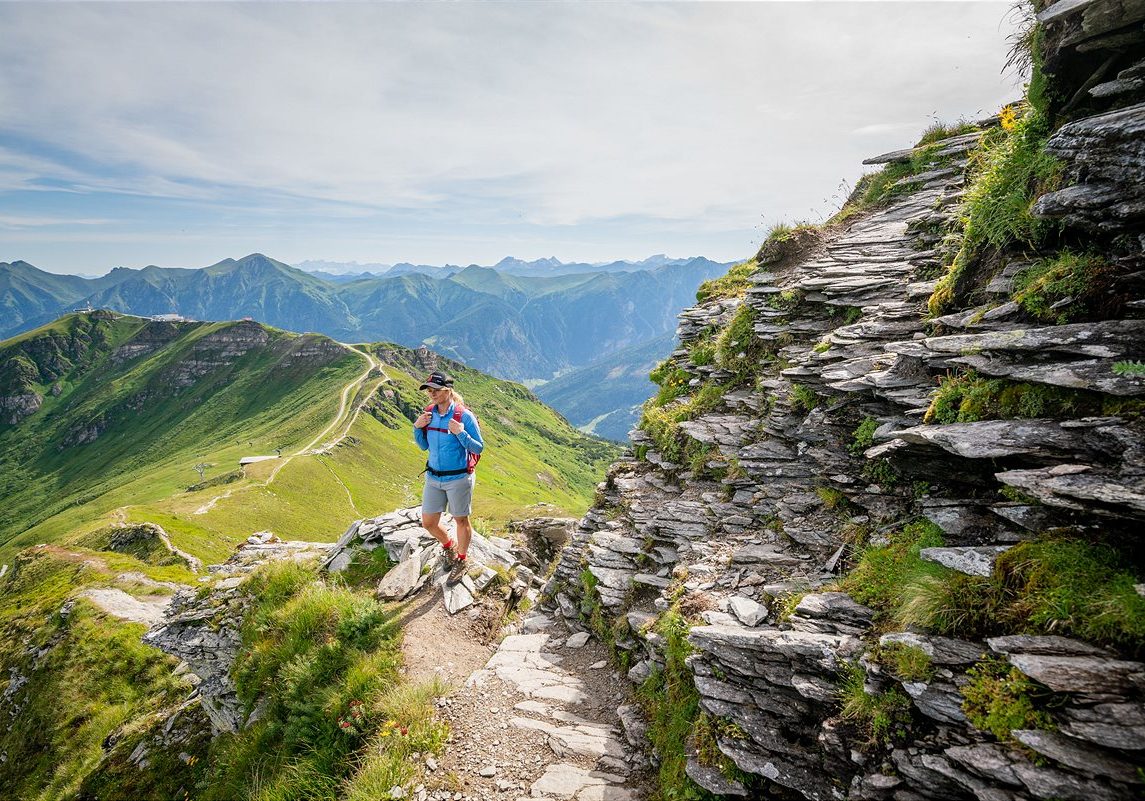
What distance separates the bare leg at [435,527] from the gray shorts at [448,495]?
17 cm

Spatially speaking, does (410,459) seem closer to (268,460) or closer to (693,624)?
(268,460)

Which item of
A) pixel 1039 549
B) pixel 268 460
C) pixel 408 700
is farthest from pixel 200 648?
pixel 268 460

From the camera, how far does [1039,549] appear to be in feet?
17.9

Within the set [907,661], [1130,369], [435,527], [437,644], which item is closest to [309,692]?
[437,644]

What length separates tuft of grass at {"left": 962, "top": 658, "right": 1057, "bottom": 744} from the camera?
4.62 meters

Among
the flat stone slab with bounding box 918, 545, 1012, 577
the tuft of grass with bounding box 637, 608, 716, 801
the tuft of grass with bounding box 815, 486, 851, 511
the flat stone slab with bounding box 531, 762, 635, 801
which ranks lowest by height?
the flat stone slab with bounding box 531, 762, 635, 801

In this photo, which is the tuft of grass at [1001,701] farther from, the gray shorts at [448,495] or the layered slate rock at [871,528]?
the gray shorts at [448,495]

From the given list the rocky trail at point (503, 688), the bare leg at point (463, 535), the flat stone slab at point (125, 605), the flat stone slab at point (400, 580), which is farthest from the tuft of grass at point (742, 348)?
the flat stone slab at point (125, 605)

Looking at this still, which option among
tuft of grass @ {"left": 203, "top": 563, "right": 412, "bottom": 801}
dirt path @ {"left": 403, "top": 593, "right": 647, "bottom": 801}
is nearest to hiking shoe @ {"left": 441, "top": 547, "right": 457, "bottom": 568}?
dirt path @ {"left": 403, "top": 593, "right": 647, "bottom": 801}

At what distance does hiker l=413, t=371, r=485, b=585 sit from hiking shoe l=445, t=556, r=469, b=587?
1.46 m

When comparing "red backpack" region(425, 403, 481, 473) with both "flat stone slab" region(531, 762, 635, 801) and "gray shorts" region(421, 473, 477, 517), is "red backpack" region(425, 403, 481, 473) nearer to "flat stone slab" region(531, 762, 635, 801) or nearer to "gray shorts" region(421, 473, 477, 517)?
"gray shorts" region(421, 473, 477, 517)

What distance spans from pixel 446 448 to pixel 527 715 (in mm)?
6025

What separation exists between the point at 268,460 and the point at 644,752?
578ft

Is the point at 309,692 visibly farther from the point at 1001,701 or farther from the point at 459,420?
the point at 1001,701
